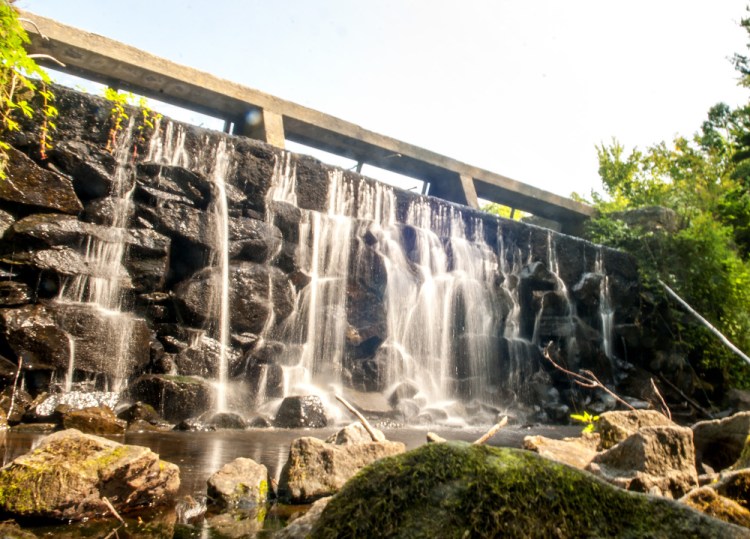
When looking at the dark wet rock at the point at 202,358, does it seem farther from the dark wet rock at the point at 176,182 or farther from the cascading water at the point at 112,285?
the dark wet rock at the point at 176,182

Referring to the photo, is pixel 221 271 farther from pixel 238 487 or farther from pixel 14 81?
pixel 238 487

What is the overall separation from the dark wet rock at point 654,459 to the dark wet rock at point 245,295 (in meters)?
7.81

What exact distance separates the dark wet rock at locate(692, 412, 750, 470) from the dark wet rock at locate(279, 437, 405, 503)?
2.97m

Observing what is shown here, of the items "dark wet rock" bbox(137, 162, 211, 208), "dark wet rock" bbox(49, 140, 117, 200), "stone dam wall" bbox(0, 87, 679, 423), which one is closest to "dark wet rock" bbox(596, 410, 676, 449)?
"stone dam wall" bbox(0, 87, 679, 423)

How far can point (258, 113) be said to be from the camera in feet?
49.5

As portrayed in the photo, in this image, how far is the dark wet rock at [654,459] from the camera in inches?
148

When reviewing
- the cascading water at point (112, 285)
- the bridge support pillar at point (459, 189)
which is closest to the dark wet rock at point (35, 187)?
the cascading water at point (112, 285)

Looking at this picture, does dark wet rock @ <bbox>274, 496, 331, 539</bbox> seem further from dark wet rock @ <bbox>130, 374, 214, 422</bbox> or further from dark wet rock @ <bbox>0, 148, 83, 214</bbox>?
dark wet rock @ <bbox>0, 148, 83, 214</bbox>

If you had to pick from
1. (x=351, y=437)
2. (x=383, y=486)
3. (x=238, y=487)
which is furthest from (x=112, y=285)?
(x=383, y=486)

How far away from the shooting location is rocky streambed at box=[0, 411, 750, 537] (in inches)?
77.8

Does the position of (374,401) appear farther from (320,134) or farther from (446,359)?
(320,134)

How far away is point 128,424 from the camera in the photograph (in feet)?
25.6

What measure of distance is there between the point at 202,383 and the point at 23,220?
12.8ft

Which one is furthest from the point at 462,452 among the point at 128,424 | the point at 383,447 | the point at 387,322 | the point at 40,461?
the point at 387,322
